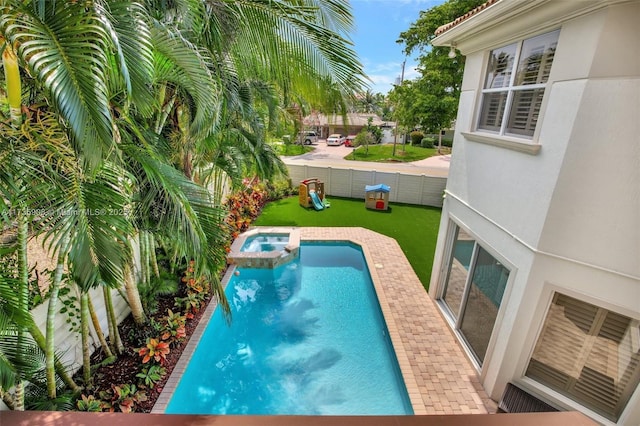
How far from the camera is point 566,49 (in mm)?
3924

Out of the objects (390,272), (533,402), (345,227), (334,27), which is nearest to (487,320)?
(533,402)

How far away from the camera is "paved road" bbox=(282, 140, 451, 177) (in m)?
24.0

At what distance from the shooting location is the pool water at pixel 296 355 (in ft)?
19.5

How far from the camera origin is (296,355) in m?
7.09

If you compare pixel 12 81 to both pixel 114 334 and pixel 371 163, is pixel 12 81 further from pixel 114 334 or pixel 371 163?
pixel 371 163

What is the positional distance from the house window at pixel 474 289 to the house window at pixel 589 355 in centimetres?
89

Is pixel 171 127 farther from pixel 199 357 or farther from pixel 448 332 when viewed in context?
pixel 448 332

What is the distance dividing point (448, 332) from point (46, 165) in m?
8.10

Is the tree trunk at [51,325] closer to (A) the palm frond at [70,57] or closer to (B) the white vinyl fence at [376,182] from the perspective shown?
(A) the palm frond at [70,57]

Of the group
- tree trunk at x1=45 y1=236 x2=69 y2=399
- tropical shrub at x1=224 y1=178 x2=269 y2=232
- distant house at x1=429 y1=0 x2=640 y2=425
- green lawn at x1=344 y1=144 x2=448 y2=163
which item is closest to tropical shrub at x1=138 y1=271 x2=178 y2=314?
tree trunk at x1=45 y1=236 x2=69 y2=399

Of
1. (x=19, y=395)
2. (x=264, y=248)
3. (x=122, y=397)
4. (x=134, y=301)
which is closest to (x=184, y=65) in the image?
(x=19, y=395)

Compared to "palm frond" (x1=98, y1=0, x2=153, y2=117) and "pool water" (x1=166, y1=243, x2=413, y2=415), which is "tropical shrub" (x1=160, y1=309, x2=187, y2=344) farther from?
"palm frond" (x1=98, y1=0, x2=153, y2=117)

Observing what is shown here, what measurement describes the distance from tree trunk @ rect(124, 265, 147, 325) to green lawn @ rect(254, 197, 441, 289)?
741 cm

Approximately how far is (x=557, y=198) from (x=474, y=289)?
300 centimetres
